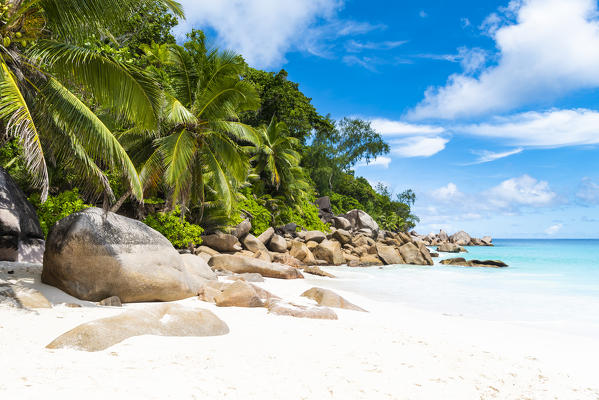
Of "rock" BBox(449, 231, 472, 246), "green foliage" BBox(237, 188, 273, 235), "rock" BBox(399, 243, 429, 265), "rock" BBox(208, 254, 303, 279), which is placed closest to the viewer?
"rock" BBox(208, 254, 303, 279)

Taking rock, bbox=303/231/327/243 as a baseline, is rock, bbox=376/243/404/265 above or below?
below

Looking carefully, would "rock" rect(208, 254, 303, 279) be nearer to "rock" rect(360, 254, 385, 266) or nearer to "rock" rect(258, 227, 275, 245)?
"rock" rect(258, 227, 275, 245)

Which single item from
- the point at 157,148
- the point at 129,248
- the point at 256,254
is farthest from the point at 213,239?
the point at 129,248

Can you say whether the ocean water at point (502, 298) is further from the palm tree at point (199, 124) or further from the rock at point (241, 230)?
the palm tree at point (199, 124)

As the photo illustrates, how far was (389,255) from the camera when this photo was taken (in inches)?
845

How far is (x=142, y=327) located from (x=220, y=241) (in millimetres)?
11132

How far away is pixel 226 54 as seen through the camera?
13.6 meters

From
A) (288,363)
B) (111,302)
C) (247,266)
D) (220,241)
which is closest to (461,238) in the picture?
(220,241)

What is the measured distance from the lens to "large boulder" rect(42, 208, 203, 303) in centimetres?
598

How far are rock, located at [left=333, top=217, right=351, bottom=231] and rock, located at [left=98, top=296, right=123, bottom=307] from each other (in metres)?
27.2

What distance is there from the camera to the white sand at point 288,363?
2838 millimetres

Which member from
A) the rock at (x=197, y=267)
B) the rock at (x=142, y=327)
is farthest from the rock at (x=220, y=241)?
the rock at (x=142, y=327)

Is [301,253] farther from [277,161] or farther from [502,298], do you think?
[502,298]

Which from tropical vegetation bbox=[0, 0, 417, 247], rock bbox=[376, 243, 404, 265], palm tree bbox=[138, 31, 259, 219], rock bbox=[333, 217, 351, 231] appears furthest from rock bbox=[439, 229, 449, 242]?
palm tree bbox=[138, 31, 259, 219]
